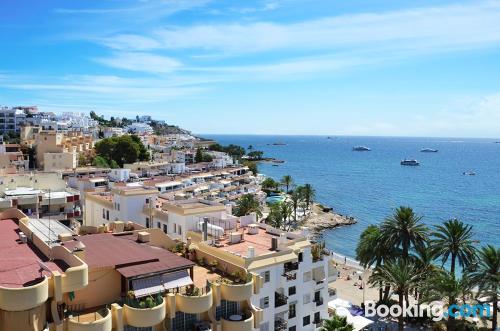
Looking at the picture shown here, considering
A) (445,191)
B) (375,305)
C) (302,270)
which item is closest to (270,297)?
(302,270)

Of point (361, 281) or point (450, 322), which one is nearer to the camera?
point (450, 322)

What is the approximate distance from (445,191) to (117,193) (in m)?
127

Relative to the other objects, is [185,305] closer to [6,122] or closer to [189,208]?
[189,208]

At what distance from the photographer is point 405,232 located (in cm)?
4181

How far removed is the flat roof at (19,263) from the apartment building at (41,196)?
44.5 feet

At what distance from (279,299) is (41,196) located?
24667mm

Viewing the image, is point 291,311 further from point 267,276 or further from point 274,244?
point 274,244

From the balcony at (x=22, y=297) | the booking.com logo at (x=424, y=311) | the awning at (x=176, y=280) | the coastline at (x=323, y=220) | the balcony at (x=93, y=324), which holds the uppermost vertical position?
the balcony at (x=22, y=297)

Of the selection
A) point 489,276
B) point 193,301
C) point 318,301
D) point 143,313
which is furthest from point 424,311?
point 143,313

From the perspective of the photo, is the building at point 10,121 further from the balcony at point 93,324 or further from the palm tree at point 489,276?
the balcony at point 93,324

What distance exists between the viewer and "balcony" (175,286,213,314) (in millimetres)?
18141

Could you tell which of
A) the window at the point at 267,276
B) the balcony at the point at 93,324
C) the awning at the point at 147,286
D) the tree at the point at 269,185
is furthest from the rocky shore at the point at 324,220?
the balcony at the point at 93,324

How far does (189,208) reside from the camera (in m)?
33.8

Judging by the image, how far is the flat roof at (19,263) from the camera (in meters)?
14.6
